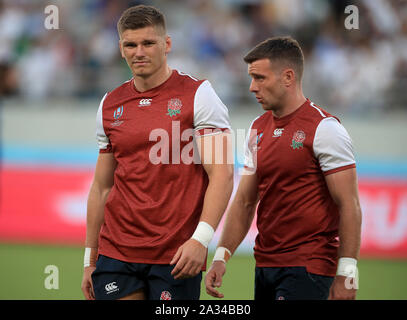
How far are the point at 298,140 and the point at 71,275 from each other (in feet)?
16.6

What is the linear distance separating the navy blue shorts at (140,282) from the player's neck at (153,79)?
3.38ft

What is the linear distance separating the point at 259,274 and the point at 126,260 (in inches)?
36.1

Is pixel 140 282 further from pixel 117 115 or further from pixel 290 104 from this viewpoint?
pixel 290 104

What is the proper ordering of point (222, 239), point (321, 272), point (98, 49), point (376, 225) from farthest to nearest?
point (98, 49) → point (376, 225) → point (222, 239) → point (321, 272)

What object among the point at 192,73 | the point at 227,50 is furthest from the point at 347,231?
the point at 227,50

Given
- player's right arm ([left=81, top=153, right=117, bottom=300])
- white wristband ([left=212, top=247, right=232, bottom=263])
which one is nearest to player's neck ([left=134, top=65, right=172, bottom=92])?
player's right arm ([left=81, top=153, right=117, bottom=300])

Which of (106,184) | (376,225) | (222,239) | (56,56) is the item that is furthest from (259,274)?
(56,56)

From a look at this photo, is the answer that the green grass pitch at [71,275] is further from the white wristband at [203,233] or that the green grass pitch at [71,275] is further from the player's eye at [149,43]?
the player's eye at [149,43]

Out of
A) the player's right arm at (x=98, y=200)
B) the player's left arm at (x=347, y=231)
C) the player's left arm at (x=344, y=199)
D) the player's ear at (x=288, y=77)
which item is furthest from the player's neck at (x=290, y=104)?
the player's right arm at (x=98, y=200)

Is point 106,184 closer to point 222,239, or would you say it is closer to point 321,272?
point 222,239

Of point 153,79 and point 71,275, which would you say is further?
point 71,275

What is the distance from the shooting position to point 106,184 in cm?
422

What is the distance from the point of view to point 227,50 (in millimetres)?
12438

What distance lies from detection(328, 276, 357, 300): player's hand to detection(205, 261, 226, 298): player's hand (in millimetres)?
663
